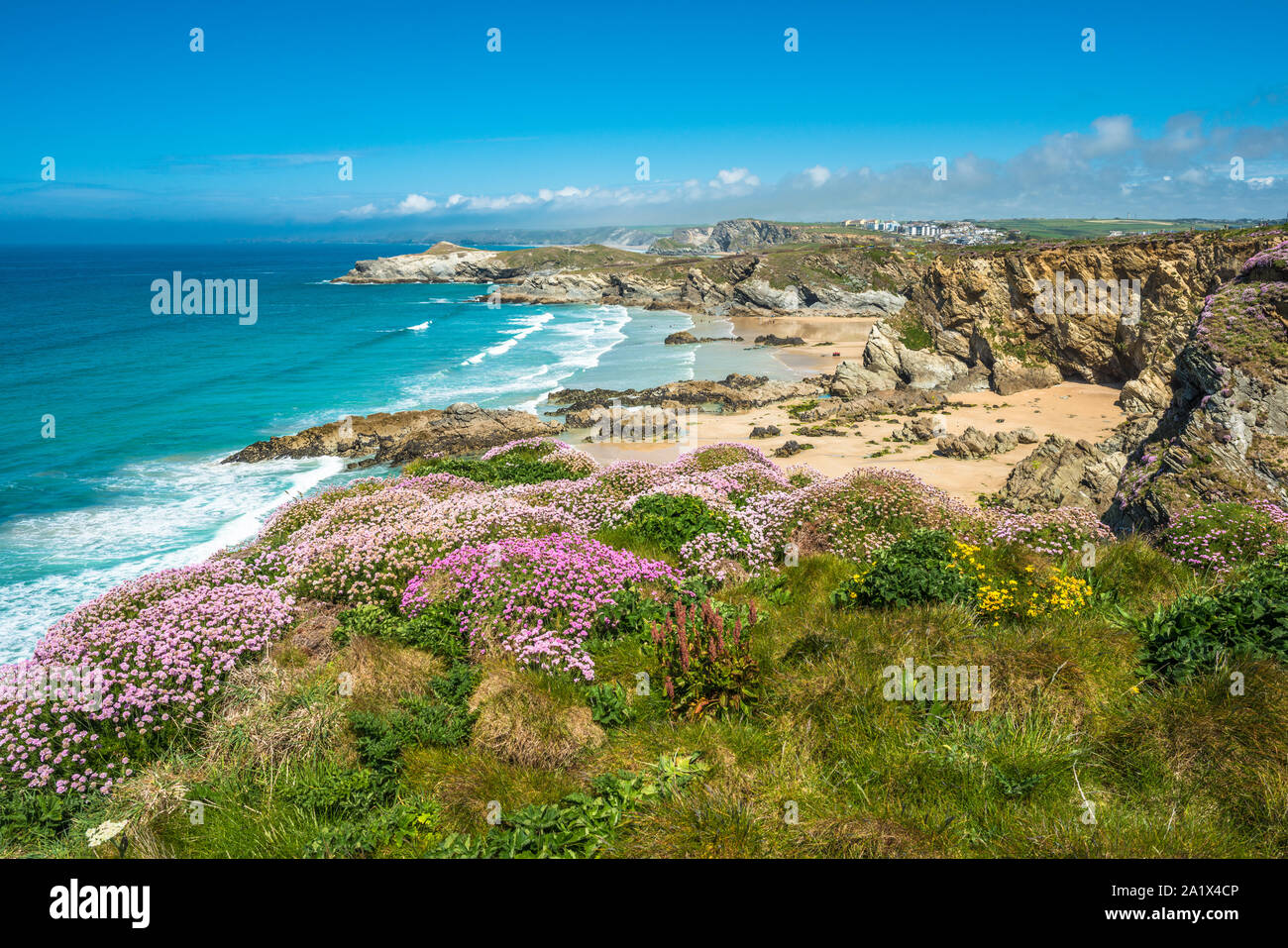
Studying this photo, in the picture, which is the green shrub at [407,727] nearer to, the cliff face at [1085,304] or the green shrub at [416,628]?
the green shrub at [416,628]

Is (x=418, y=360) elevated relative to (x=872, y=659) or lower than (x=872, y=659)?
elevated

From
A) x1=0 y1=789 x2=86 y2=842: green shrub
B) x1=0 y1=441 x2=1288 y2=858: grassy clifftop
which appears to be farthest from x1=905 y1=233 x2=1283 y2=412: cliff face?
x1=0 y1=789 x2=86 y2=842: green shrub

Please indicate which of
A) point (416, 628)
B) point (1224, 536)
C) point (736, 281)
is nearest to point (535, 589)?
point (416, 628)

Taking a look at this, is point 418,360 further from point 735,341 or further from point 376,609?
point 376,609
